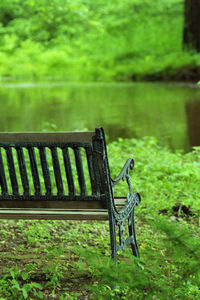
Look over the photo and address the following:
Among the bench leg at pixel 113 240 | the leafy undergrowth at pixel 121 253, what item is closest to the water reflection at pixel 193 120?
the leafy undergrowth at pixel 121 253

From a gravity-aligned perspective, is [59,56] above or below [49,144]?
below

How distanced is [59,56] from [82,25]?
2.97m

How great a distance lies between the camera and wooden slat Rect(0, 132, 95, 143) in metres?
3.38

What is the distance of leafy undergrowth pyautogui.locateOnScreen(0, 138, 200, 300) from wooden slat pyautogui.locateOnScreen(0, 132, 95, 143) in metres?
0.69

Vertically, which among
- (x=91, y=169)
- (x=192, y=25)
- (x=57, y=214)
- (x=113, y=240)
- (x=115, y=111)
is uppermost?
(x=91, y=169)

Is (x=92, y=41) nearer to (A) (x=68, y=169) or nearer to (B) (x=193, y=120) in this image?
(B) (x=193, y=120)

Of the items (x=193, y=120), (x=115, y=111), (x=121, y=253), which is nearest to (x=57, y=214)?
(x=121, y=253)

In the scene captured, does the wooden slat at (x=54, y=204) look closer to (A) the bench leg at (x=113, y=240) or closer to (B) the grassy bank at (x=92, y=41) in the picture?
(A) the bench leg at (x=113, y=240)

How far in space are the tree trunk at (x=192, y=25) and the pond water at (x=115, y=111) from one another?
2465 millimetres

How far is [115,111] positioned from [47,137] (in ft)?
36.3

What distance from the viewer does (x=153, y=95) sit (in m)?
16.5

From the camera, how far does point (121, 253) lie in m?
3.98

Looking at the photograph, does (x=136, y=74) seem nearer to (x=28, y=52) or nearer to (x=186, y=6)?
(x=186, y=6)

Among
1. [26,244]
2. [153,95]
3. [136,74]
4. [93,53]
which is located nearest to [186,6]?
[136,74]
